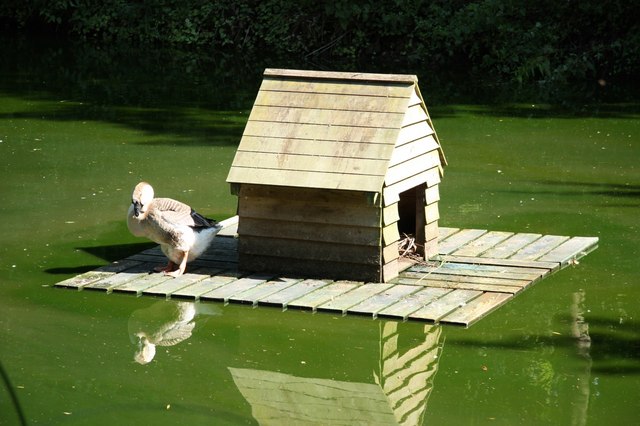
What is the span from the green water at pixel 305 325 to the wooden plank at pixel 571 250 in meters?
0.10

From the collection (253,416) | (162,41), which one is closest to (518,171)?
(253,416)

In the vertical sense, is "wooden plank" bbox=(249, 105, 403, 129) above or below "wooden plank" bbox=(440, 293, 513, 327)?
above

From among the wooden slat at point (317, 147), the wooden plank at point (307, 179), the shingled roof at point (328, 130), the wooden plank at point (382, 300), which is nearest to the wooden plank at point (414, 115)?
the shingled roof at point (328, 130)

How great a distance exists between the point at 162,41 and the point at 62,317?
42.9 feet

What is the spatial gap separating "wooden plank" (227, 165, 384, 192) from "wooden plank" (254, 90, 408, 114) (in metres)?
0.49

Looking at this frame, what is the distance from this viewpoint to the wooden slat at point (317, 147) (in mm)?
7066

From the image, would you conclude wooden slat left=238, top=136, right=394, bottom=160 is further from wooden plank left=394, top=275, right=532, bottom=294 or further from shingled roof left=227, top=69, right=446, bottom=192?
wooden plank left=394, top=275, right=532, bottom=294

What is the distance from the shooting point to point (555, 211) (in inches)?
358

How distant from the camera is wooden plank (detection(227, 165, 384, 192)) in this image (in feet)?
22.7

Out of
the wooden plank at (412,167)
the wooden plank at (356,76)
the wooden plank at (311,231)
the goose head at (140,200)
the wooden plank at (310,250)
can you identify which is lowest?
the wooden plank at (310,250)

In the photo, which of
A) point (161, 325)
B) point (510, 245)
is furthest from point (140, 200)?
point (510, 245)

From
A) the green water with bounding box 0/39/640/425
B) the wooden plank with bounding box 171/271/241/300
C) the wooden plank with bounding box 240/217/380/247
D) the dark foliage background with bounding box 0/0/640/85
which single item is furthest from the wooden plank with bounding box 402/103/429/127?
the dark foliage background with bounding box 0/0/640/85

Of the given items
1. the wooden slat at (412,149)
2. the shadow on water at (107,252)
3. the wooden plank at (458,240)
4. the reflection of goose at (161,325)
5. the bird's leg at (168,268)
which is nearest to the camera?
the reflection of goose at (161,325)

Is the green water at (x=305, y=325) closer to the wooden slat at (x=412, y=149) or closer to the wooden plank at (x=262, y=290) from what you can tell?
the wooden plank at (x=262, y=290)
